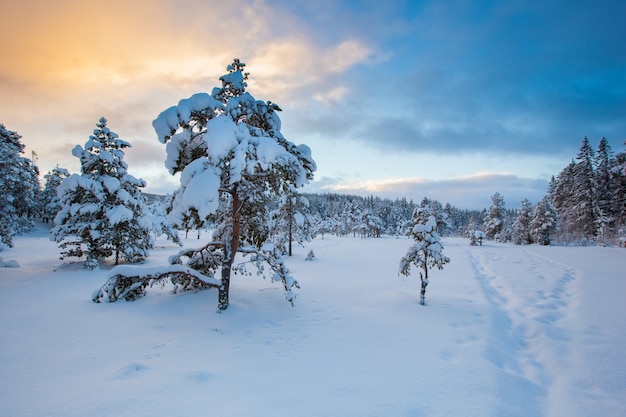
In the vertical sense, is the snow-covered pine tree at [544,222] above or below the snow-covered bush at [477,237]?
above

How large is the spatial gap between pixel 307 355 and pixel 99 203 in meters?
16.9

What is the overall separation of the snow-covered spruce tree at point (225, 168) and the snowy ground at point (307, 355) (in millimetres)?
1127

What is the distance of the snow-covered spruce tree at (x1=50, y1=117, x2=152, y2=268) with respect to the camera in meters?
16.5

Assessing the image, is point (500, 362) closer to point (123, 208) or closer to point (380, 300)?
point (380, 300)

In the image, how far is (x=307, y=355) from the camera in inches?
264

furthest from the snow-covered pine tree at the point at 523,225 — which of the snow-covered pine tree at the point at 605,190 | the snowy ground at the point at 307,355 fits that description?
the snowy ground at the point at 307,355

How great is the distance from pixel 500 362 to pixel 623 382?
7.22ft

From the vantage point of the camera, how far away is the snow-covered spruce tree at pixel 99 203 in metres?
16.5

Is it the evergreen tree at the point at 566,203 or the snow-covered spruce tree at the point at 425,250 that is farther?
the evergreen tree at the point at 566,203

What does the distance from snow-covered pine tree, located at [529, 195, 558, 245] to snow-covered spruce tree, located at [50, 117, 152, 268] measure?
5705 centimetres

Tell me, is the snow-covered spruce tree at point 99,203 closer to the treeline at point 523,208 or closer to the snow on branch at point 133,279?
the treeline at point 523,208

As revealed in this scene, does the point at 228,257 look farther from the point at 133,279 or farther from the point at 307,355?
the point at 307,355

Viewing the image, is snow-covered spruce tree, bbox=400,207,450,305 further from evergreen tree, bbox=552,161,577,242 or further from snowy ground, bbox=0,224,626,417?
evergreen tree, bbox=552,161,577,242

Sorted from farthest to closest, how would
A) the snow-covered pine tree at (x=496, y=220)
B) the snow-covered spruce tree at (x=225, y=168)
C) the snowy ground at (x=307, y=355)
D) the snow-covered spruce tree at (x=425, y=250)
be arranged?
the snow-covered pine tree at (x=496, y=220) → the snow-covered spruce tree at (x=425, y=250) → the snow-covered spruce tree at (x=225, y=168) → the snowy ground at (x=307, y=355)
